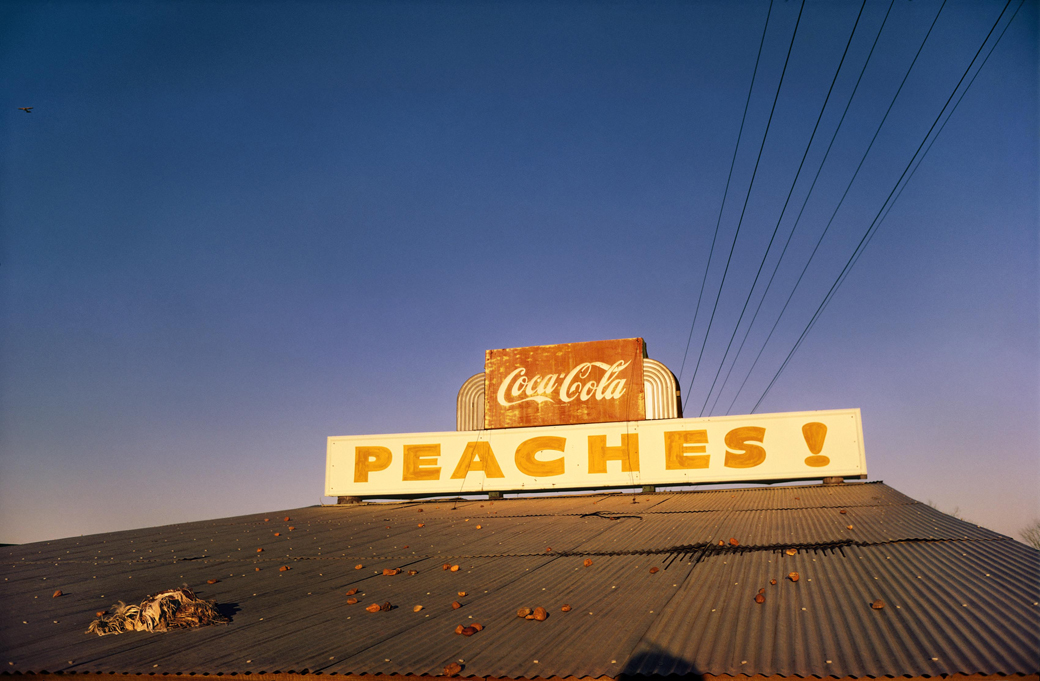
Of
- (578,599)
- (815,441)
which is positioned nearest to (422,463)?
(815,441)

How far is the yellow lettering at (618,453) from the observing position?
70.2 ft

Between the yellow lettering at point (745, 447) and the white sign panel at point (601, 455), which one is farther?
the yellow lettering at point (745, 447)

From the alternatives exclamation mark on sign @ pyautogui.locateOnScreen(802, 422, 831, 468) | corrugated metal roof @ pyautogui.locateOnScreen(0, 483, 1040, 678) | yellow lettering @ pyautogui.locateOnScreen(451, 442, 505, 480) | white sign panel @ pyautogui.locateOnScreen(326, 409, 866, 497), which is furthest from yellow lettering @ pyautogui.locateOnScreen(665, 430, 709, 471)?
corrugated metal roof @ pyautogui.locateOnScreen(0, 483, 1040, 678)

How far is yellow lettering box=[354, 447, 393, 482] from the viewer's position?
910 inches

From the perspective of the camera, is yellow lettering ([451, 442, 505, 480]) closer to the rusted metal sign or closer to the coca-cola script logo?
the rusted metal sign

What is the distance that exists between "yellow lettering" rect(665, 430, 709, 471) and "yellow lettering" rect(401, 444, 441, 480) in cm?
764

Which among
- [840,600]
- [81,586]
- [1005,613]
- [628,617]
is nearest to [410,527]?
[81,586]

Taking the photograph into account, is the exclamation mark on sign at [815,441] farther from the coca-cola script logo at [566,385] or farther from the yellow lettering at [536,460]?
the yellow lettering at [536,460]

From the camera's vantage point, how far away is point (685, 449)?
830 inches

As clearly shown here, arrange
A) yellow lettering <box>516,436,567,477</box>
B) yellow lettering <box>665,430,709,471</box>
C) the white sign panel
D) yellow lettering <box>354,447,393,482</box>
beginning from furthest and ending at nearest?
yellow lettering <box>354,447,393,482</box> < yellow lettering <box>516,436,567,477</box> < yellow lettering <box>665,430,709,471</box> < the white sign panel

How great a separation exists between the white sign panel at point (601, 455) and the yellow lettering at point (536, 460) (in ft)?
0.11

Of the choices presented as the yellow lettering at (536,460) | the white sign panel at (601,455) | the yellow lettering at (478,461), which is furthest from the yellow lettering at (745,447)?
the yellow lettering at (478,461)

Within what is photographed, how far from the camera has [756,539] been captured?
35.1ft

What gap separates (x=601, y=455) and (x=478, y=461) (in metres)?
4.10
